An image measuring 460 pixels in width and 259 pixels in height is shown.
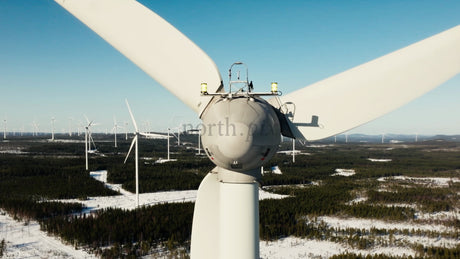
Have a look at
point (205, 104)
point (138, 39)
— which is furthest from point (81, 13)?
point (205, 104)

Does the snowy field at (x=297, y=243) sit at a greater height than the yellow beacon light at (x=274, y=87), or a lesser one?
lesser

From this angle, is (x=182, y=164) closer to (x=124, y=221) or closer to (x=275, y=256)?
(x=124, y=221)

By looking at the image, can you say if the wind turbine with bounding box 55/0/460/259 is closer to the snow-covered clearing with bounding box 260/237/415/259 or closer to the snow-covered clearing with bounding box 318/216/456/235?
the snow-covered clearing with bounding box 260/237/415/259

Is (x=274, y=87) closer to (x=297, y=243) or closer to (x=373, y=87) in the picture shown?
(x=373, y=87)

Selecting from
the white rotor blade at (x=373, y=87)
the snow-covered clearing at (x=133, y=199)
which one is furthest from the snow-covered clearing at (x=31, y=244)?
the white rotor blade at (x=373, y=87)

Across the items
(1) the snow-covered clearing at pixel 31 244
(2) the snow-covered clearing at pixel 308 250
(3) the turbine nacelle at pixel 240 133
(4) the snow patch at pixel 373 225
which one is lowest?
(4) the snow patch at pixel 373 225

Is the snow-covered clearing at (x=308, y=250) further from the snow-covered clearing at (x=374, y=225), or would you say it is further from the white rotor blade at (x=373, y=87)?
the white rotor blade at (x=373, y=87)

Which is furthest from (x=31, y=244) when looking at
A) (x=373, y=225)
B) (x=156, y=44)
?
(x=373, y=225)

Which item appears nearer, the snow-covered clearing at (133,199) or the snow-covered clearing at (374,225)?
the snow-covered clearing at (374,225)
